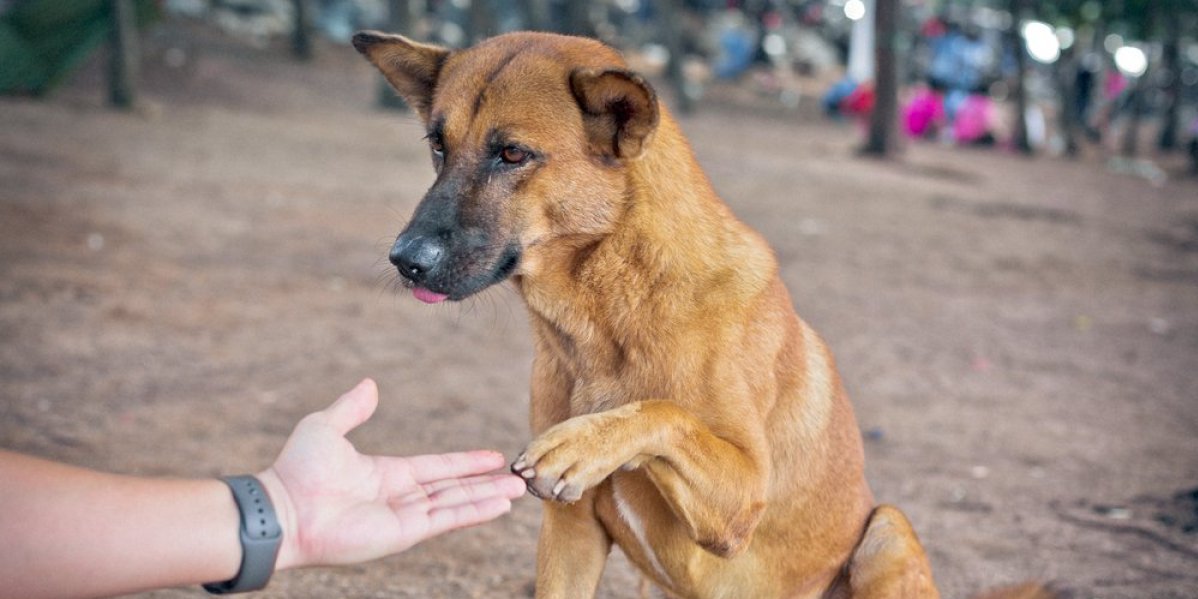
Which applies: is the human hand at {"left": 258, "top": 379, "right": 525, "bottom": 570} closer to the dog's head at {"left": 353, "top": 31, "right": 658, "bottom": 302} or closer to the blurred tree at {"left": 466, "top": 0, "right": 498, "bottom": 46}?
the dog's head at {"left": 353, "top": 31, "right": 658, "bottom": 302}

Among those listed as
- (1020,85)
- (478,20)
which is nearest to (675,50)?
(478,20)

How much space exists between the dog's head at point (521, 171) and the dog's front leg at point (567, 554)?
72cm

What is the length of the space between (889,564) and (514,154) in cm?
167

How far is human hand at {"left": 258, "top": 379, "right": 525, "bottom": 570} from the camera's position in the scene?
9.16 ft

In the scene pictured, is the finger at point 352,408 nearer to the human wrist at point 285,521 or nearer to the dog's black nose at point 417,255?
the human wrist at point 285,521

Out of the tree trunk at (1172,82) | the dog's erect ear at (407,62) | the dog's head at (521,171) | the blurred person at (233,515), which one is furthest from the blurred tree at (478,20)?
the blurred person at (233,515)

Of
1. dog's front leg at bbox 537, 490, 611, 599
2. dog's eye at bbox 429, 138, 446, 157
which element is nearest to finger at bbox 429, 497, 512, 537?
dog's front leg at bbox 537, 490, 611, 599

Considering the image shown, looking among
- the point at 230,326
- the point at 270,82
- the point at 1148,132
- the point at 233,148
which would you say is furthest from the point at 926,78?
the point at 230,326

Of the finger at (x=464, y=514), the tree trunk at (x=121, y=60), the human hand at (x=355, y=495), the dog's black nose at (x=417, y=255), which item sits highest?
the dog's black nose at (x=417, y=255)

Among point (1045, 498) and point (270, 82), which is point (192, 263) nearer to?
point (1045, 498)

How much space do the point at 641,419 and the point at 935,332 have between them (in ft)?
20.8

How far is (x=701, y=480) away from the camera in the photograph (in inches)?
125

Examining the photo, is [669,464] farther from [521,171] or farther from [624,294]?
[521,171]

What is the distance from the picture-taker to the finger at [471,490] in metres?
3.03
